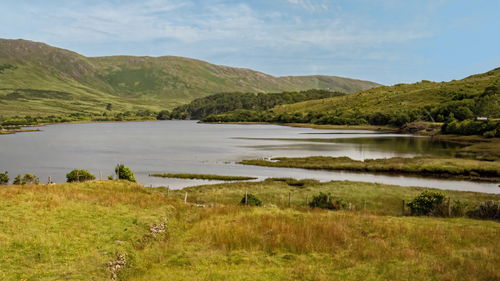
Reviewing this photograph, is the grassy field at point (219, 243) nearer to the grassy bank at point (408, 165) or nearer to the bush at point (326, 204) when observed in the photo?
the bush at point (326, 204)

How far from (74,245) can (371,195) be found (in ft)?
146

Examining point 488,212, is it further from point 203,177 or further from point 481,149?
point 481,149

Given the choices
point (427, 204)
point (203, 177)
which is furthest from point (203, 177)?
point (427, 204)

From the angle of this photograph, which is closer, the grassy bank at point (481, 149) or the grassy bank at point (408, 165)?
the grassy bank at point (408, 165)

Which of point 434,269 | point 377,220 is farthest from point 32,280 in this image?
point 377,220

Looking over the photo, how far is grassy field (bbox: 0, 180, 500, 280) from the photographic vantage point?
20.2 metres

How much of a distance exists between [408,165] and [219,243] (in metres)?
73.5

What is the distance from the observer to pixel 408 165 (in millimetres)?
89188

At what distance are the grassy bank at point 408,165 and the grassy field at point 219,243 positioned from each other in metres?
51.4

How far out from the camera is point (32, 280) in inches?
679

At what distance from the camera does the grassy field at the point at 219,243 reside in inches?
794

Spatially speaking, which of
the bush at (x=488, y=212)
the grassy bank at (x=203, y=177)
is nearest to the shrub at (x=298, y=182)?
the grassy bank at (x=203, y=177)

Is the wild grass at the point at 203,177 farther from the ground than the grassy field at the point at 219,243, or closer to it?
closer to it

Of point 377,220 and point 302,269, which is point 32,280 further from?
point 377,220
